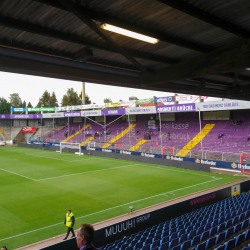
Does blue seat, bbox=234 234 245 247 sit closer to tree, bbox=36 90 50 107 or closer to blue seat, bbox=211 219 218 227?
blue seat, bbox=211 219 218 227

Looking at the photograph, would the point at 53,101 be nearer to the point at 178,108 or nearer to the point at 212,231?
the point at 178,108

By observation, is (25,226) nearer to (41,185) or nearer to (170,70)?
(41,185)

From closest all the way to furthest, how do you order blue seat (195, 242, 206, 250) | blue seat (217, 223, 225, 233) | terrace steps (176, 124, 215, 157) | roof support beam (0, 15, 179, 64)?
roof support beam (0, 15, 179, 64)
blue seat (195, 242, 206, 250)
blue seat (217, 223, 225, 233)
terrace steps (176, 124, 215, 157)

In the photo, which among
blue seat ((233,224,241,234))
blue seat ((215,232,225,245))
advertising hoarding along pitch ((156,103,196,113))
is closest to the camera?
blue seat ((215,232,225,245))

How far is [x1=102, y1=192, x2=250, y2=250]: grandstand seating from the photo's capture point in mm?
7159

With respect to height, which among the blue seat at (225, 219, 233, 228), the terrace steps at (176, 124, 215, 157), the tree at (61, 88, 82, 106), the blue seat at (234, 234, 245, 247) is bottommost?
the blue seat at (225, 219, 233, 228)

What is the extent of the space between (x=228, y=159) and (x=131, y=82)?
1783 cm

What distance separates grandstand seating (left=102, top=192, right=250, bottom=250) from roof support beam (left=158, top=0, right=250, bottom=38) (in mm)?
5244

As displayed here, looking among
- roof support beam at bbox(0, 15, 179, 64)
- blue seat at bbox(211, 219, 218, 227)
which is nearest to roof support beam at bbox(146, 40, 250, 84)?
roof support beam at bbox(0, 15, 179, 64)

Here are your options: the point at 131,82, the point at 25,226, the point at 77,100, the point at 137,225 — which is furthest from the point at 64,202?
the point at 77,100

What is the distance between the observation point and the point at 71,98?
96.5m

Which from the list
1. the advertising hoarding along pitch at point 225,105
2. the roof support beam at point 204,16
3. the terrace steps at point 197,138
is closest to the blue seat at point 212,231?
the roof support beam at point 204,16

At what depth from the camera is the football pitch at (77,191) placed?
40.4 ft

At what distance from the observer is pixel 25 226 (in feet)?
39.6
